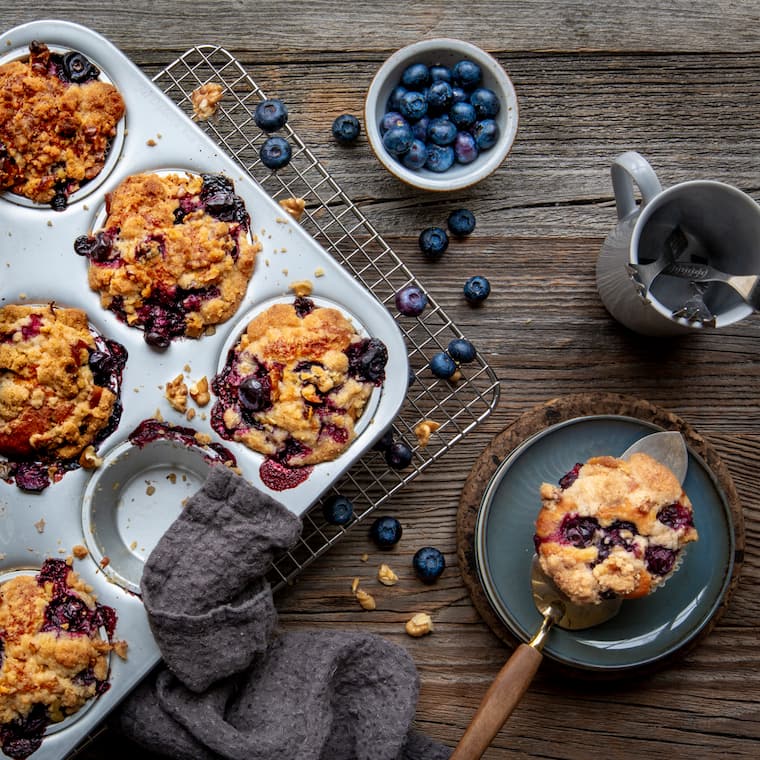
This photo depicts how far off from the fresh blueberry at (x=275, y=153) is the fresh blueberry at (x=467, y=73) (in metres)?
0.73

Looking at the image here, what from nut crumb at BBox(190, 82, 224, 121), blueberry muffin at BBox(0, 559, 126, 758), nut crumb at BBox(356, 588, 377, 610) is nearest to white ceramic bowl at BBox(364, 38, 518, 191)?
nut crumb at BBox(190, 82, 224, 121)

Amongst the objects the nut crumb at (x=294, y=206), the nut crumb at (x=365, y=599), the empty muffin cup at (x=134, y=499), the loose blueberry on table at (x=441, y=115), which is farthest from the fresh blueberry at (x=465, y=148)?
the nut crumb at (x=365, y=599)

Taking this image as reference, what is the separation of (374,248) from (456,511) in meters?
1.12

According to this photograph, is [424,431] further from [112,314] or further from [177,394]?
[112,314]

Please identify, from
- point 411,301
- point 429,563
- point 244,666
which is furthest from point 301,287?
point 244,666

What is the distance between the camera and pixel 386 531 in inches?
122

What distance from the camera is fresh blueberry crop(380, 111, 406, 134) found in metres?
3.05

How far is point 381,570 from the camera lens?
318 cm

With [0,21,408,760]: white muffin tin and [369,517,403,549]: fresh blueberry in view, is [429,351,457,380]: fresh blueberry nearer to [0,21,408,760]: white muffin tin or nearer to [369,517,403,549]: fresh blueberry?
[0,21,408,760]: white muffin tin

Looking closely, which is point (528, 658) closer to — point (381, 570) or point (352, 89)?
point (381, 570)

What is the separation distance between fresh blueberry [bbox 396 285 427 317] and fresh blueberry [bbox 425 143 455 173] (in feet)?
1.60

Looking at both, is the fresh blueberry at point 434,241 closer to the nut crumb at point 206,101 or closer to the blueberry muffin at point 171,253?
the blueberry muffin at point 171,253

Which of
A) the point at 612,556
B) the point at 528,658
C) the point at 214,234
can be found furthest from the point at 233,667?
the point at 214,234

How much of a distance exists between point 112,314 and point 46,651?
3.90ft
